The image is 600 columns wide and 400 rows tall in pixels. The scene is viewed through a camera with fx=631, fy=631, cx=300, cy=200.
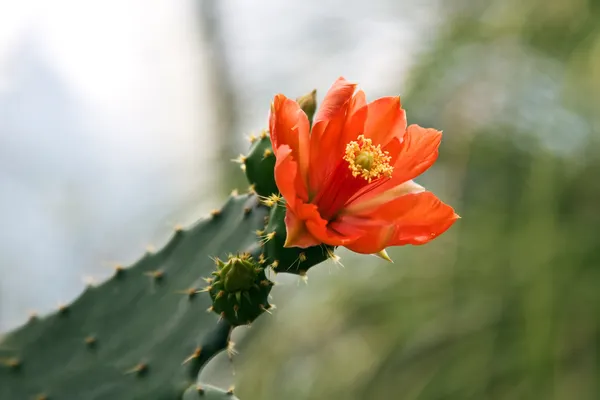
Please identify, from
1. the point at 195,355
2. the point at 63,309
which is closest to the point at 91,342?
the point at 63,309

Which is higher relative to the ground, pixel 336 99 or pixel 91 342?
pixel 336 99

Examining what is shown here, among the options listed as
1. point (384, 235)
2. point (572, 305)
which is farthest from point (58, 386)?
point (572, 305)

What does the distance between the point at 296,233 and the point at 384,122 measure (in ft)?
0.39

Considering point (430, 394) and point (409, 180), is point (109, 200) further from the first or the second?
point (409, 180)

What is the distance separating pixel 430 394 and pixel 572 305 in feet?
1.44

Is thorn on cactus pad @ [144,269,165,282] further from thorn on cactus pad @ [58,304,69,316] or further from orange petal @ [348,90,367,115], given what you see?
orange petal @ [348,90,367,115]

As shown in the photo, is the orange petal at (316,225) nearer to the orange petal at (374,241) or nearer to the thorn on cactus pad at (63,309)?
the orange petal at (374,241)

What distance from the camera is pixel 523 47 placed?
1990 mm

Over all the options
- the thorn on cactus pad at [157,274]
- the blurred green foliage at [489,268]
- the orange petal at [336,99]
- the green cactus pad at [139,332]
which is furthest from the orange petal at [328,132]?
the blurred green foliage at [489,268]

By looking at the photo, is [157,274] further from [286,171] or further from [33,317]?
[286,171]

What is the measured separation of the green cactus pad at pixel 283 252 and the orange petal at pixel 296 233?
3cm

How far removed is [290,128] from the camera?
452 millimetres

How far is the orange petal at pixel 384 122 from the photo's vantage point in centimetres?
48

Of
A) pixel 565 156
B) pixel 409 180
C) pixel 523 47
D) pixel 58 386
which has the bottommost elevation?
pixel 565 156
